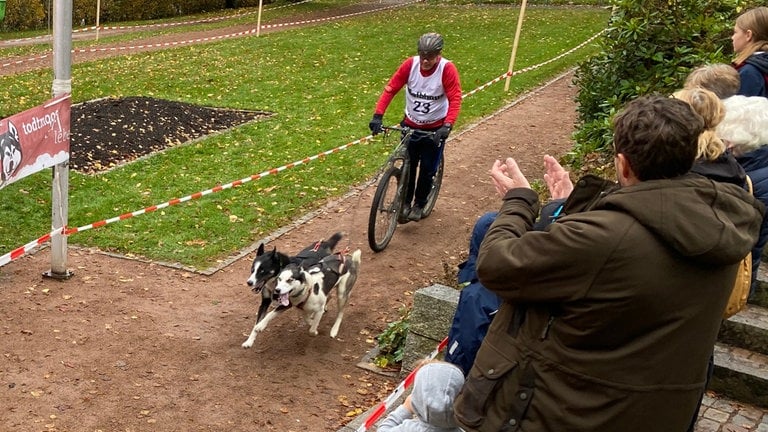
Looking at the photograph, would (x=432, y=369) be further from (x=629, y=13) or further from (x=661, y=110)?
(x=629, y=13)

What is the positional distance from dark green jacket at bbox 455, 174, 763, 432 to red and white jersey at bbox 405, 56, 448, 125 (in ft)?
18.3

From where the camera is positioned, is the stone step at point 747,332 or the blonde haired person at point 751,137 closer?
the blonde haired person at point 751,137

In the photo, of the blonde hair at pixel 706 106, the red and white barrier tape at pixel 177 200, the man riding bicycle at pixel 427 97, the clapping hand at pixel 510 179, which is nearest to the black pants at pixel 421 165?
the man riding bicycle at pixel 427 97

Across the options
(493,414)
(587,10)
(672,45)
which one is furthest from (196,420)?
(587,10)

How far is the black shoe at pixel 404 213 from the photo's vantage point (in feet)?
28.2

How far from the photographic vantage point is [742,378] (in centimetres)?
487

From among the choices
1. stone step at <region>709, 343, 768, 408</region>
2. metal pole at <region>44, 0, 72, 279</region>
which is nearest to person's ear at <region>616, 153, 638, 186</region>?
stone step at <region>709, 343, 768, 408</region>

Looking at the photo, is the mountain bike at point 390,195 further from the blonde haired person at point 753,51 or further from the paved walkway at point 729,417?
the paved walkway at point 729,417

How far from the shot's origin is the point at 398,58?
65.5 ft

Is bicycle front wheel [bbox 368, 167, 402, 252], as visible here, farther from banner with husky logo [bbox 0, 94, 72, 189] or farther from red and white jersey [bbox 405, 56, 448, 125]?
banner with husky logo [bbox 0, 94, 72, 189]

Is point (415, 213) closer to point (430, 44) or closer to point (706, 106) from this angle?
point (430, 44)

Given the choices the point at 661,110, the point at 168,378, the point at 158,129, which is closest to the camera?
the point at 661,110

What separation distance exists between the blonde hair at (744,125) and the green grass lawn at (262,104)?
5583 mm

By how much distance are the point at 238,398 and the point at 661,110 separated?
160 inches
